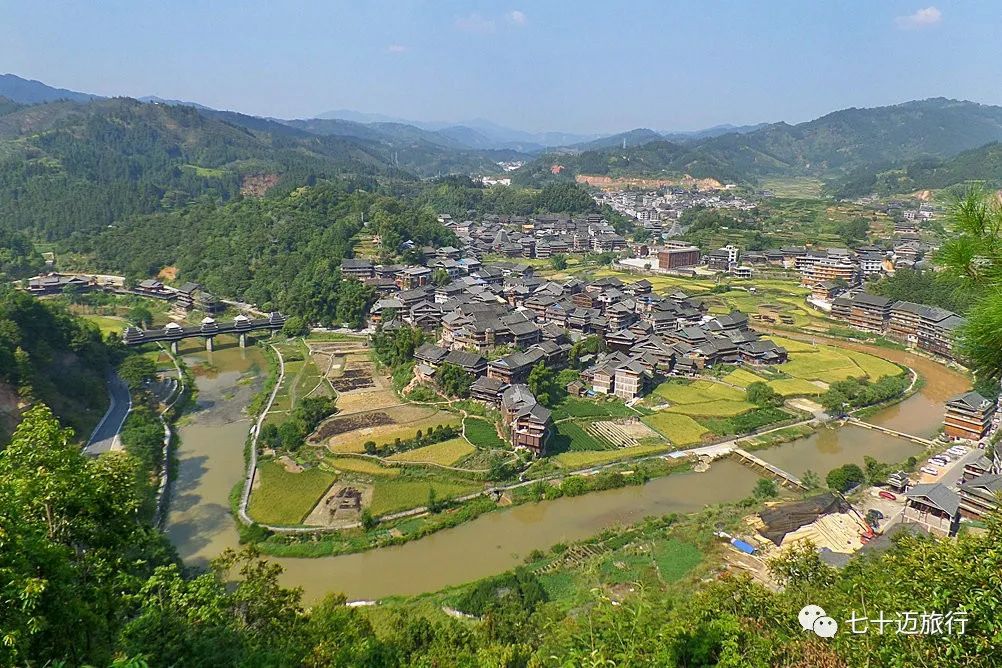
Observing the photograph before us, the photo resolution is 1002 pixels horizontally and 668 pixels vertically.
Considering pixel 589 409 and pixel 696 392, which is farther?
pixel 696 392

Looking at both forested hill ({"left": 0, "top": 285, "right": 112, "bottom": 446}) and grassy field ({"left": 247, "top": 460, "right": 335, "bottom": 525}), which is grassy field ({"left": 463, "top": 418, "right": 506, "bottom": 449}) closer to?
grassy field ({"left": 247, "top": 460, "right": 335, "bottom": 525})

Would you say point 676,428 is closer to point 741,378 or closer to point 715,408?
point 715,408

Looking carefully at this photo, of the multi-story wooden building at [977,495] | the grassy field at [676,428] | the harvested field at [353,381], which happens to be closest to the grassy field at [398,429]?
the harvested field at [353,381]

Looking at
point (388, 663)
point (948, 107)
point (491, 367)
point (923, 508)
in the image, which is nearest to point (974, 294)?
point (388, 663)

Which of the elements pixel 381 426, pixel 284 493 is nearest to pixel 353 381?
pixel 381 426

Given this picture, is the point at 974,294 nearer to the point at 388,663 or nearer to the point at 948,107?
the point at 388,663

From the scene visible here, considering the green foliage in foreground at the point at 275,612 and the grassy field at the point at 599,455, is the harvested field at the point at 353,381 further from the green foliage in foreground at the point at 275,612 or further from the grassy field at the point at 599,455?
the green foliage in foreground at the point at 275,612

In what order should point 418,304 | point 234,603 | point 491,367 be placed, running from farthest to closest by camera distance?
point 418,304 → point 491,367 → point 234,603
